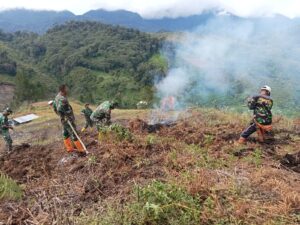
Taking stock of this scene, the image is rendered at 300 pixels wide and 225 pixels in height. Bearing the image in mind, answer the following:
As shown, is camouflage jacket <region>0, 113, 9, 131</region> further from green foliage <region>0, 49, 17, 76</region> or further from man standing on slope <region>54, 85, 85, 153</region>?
green foliage <region>0, 49, 17, 76</region>

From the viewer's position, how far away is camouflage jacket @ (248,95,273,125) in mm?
10148

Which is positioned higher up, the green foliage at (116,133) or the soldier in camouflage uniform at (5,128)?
the green foliage at (116,133)

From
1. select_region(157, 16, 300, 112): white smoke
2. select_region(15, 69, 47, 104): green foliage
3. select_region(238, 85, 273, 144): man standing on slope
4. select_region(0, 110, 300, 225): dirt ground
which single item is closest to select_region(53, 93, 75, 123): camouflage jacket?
select_region(0, 110, 300, 225): dirt ground

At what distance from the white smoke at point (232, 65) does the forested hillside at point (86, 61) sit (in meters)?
17.4

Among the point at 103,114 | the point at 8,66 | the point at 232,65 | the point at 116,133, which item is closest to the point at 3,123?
the point at 103,114

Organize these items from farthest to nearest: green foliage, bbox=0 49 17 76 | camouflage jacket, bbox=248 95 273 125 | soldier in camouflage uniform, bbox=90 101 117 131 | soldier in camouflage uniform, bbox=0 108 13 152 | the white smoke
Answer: green foliage, bbox=0 49 17 76 < the white smoke < soldier in camouflage uniform, bbox=0 108 13 152 < soldier in camouflage uniform, bbox=90 101 117 131 < camouflage jacket, bbox=248 95 273 125

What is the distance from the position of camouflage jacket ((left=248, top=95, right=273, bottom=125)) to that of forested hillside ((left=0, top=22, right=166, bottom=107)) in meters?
48.3

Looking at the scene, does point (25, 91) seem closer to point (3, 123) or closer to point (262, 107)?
point (3, 123)

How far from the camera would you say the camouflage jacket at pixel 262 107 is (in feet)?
33.3

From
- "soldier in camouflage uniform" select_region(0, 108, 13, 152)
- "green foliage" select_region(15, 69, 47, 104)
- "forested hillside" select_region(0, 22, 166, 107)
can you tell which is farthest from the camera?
"forested hillside" select_region(0, 22, 166, 107)

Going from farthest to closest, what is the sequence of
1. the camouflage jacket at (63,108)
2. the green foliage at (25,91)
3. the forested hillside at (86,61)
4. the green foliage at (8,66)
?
1. the green foliage at (8,66)
2. the forested hillside at (86,61)
3. the green foliage at (25,91)
4. the camouflage jacket at (63,108)

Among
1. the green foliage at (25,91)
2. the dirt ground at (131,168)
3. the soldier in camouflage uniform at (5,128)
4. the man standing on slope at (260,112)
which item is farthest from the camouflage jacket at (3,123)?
the green foliage at (25,91)

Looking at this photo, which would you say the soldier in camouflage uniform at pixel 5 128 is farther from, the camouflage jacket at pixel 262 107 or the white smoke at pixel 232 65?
the white smoke at pixel 232 65

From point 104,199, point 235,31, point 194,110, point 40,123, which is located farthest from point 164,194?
point 235,31
